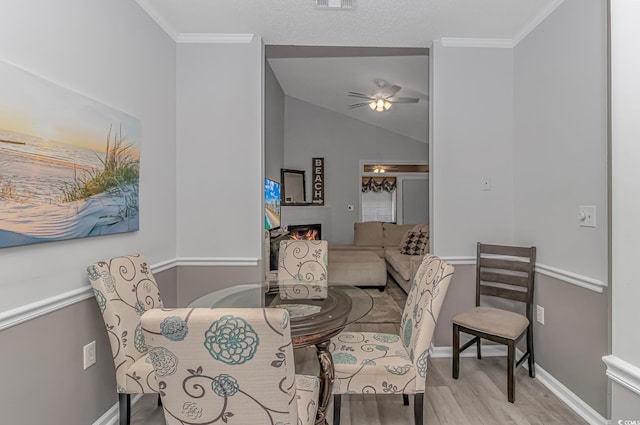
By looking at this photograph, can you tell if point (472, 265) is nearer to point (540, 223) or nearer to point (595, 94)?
point (540, 223)

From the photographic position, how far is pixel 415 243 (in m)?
5.54

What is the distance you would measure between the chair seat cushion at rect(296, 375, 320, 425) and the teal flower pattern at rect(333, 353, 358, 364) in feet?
0.76

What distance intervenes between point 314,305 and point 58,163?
142cm

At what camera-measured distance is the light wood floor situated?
2104 millimetres

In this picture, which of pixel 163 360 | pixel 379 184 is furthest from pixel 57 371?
pixel 379 184

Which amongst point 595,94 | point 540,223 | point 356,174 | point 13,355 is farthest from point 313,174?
point 13,355

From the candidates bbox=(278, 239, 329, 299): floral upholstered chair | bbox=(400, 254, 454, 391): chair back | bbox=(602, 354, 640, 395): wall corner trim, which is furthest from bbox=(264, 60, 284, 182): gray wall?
bbox=(602, 354, 640, 395): wall corner trim

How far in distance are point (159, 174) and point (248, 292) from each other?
119 cm

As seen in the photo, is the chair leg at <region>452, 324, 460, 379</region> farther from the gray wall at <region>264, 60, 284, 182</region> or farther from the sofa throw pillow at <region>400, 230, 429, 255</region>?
the gray wall at <region>264, 60, 284, 182</region>

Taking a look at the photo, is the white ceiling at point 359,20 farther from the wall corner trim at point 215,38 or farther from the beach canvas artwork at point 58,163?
the beach canvas artwork at point 58,163

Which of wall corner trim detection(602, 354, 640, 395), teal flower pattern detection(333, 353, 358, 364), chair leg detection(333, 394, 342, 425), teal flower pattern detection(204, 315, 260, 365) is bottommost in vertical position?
chair leg detection(333, 394, 342, 425)

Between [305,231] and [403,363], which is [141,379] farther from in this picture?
[305,231]

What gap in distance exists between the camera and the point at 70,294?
5.74 ft

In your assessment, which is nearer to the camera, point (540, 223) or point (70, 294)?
point (70, 294)
